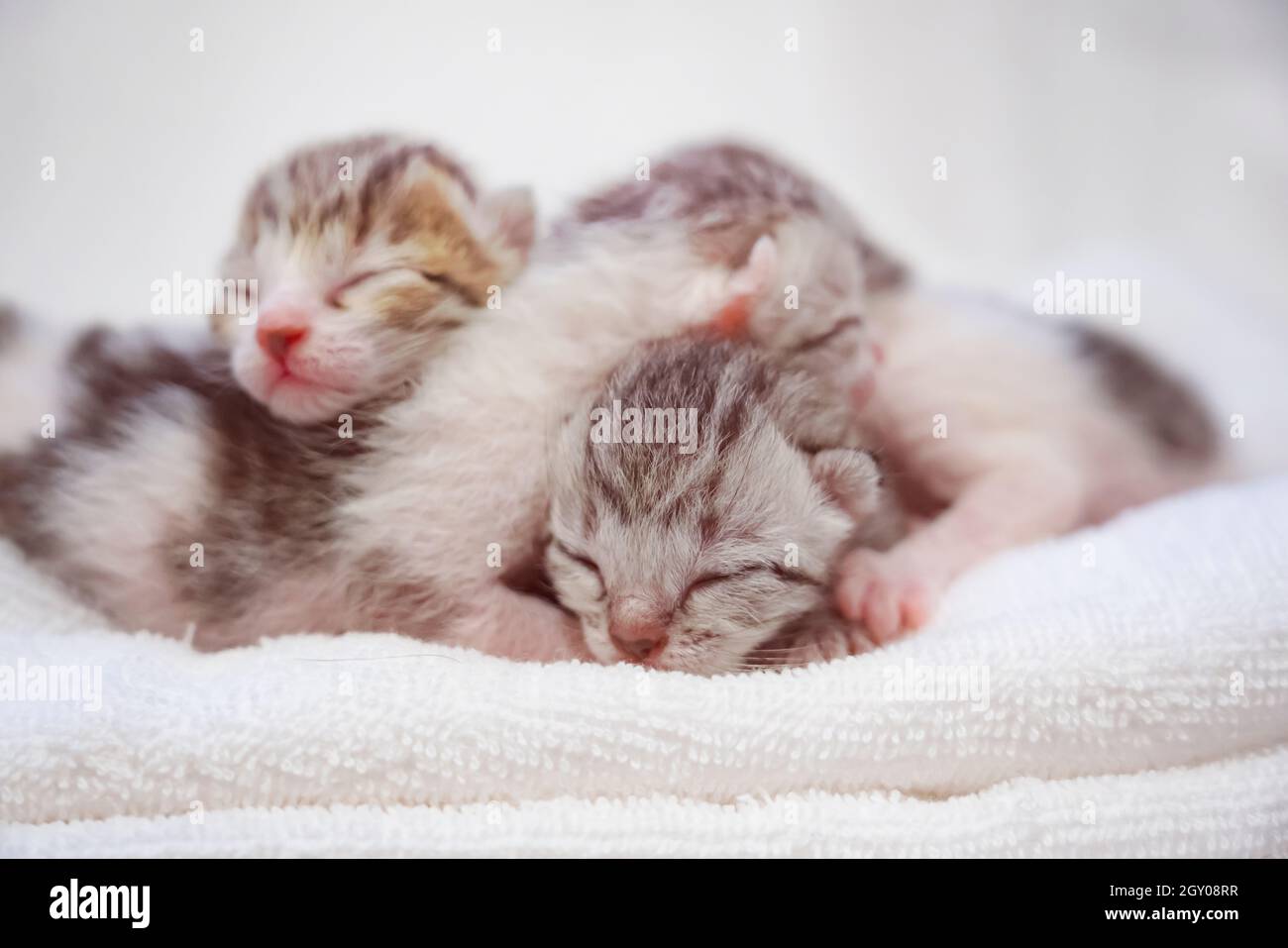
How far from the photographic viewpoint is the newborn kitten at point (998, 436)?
1.12 metres

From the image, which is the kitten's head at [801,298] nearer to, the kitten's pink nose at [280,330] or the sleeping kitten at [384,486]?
the sleeping kitten at [384,486]

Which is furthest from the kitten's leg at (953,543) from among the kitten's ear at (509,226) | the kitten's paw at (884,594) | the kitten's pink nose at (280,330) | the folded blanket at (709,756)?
the kitten's pink nose at (280,330)

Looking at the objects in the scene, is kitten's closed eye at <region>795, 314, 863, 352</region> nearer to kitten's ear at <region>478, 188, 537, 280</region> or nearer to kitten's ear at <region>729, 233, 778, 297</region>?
kitten's ear at <region>729, 233, 778, 297</region>

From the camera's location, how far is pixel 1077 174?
6.06ft

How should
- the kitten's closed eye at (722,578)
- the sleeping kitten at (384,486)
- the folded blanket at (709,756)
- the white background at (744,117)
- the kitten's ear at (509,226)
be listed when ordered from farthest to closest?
the white background at (744,117) < the kitten's ear at (509,226) < the sleeping kitten at (384,486) < the kitten's closed eye at (722,578) < the folded blanket at (709,756)

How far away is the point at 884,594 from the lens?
1.04 meters

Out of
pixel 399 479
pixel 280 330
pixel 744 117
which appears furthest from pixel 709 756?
pixel 744 117

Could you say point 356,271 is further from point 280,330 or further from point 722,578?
point 722,578

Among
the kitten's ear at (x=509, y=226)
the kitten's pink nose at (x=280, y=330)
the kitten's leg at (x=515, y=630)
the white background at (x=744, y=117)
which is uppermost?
the white background at (x=744, y=117)

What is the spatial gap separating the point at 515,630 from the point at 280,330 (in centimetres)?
38

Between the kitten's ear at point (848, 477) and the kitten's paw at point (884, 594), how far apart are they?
0.23 feet

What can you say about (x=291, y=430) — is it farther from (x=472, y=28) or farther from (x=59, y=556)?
(x=472, y=28)

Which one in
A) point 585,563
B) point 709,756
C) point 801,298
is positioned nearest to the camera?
point 709,756

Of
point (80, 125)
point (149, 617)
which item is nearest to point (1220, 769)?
point (149, 617)
